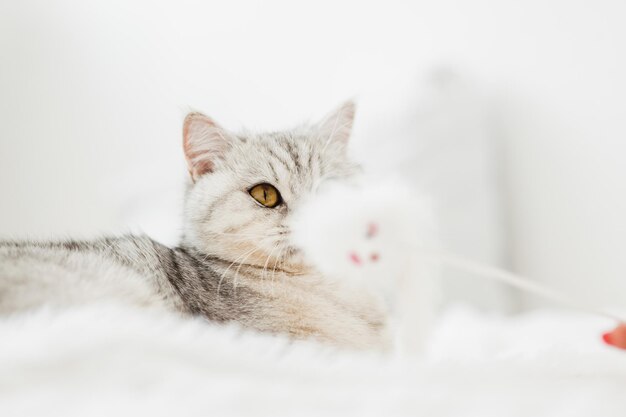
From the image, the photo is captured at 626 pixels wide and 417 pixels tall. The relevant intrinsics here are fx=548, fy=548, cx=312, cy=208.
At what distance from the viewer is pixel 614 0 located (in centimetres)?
190

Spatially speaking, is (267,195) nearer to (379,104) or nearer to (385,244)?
(385,244)

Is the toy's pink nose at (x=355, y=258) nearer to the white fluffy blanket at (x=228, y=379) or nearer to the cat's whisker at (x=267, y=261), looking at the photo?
the white fluffy blanket at (x=228, y=379)

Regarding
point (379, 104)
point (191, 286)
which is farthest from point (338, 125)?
point (379, 104)

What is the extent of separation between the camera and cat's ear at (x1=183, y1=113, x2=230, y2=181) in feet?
2.66

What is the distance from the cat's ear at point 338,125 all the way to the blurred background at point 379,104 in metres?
0.66

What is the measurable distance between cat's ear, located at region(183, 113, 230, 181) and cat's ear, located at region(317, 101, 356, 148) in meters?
0.15

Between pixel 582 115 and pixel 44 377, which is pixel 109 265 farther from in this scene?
pixel 582 115

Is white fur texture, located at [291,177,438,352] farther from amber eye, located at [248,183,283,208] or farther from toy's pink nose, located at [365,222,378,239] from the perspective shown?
amber eye, located at [248,183,283,208]

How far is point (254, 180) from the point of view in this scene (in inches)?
31.2

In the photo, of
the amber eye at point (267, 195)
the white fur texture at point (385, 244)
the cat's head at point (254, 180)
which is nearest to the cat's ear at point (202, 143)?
the cat's head at point (254, 180)

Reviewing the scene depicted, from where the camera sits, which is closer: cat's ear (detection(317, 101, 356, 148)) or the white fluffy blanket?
the white fluffy blanket

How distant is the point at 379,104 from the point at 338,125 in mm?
1234

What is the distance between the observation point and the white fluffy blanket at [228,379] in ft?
1.25

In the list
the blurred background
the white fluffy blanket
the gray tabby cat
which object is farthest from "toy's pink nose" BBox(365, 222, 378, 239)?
the blurred background
